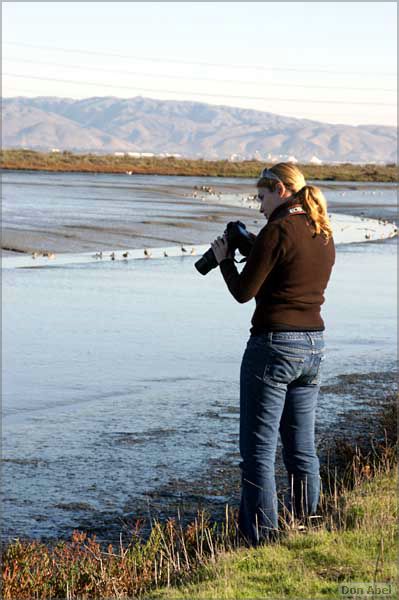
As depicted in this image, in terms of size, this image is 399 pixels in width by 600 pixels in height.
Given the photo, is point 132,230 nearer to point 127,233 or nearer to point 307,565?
point 127,233

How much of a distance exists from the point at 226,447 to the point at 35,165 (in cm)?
7408

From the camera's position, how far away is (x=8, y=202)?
3391cm

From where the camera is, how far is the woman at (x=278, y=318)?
195 inches

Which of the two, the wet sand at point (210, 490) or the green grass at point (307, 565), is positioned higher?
the green grass at point (307, 565)

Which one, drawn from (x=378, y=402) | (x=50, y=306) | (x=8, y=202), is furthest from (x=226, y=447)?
(x=8, y=202)

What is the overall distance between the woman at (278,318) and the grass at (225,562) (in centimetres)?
32

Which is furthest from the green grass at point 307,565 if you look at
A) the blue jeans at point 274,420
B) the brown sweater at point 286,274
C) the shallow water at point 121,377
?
the shallow water at point 121,377

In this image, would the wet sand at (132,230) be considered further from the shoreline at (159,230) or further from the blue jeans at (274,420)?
the blue jeans at (274,420)

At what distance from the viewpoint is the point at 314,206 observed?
4980mm

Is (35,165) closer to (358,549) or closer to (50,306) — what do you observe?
(50,306)

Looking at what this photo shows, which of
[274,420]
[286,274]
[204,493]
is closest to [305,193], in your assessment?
[286,274]

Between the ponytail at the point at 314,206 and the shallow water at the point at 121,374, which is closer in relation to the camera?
the ponytail at the point at 314,206

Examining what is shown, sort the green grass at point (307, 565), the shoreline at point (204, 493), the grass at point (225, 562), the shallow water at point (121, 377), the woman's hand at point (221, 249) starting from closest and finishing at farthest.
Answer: the green grass at point (307, 565), the grass at point (225, 562), the woman's hand at point (221, 249), the shoreline at point (204, 493), the shallow water at point (121, 377)

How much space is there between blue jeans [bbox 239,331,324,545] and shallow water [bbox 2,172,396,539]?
1555 millimetres
